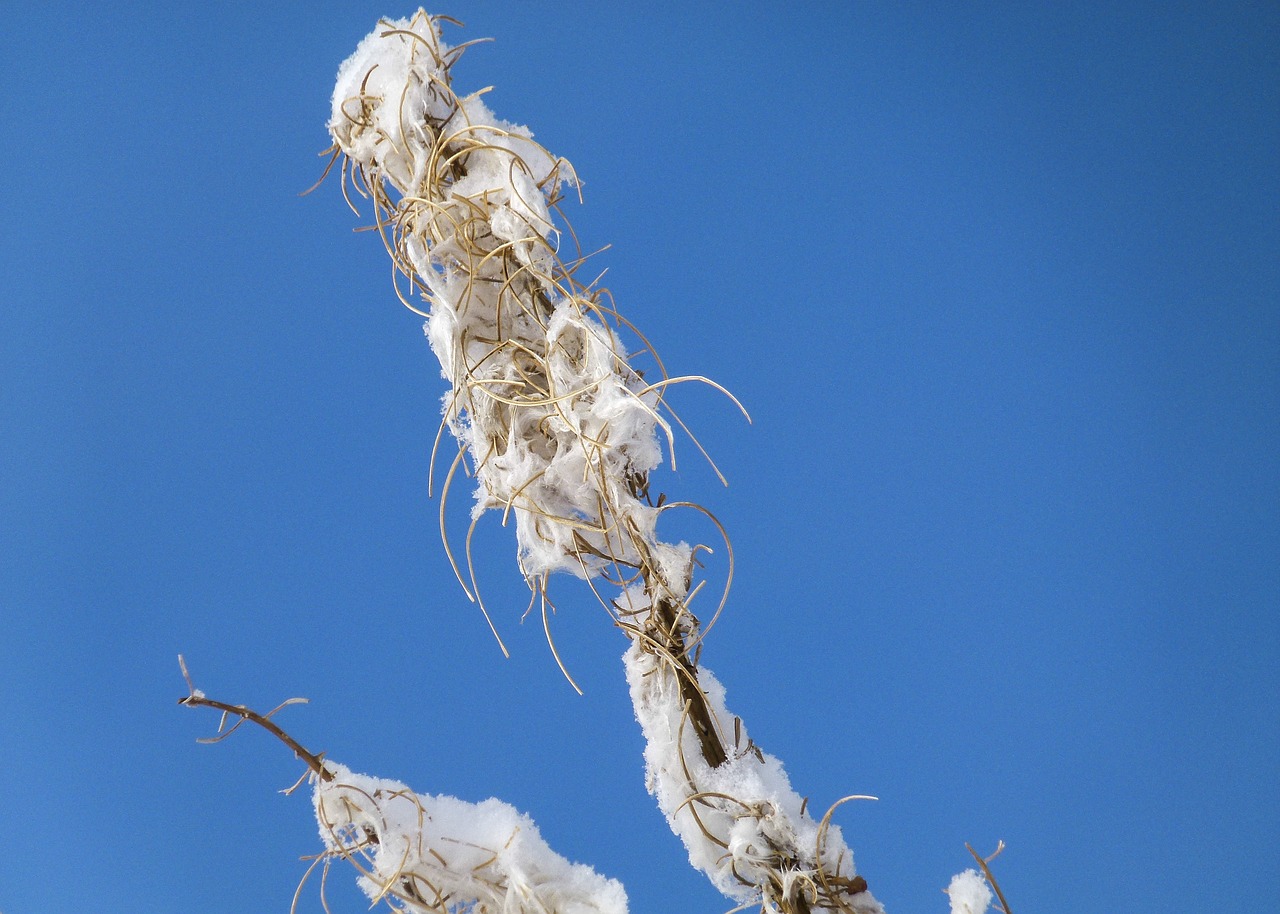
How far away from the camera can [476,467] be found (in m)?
0.38

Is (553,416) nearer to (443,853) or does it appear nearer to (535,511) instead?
(535,511)

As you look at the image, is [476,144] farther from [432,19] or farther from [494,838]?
[494,838]

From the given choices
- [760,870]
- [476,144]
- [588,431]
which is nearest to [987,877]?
[760,870]

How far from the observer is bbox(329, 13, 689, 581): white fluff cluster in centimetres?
34

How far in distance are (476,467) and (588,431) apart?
0.18 ft

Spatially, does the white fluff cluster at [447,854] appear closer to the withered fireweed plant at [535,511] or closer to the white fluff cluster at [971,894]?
the withered fireweed plant at [535,511]

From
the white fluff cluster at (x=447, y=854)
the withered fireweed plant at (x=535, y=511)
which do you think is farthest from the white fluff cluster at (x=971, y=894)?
the white fluff cluster at (x=447, y=854)

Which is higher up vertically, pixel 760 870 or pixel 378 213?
pixel 378 213

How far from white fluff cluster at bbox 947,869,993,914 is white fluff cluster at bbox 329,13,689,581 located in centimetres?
14

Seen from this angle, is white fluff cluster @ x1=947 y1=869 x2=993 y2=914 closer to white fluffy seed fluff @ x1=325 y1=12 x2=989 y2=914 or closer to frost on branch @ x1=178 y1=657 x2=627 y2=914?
white fluffy seed fluff @ x1=325 y1=12 x2=989 y2=914

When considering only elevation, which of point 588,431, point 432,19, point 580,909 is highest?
point 432,19

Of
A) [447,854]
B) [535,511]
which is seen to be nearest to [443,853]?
[447,854]

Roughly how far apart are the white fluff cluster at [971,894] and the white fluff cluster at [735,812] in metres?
0.02

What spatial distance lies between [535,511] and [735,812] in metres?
0.11
